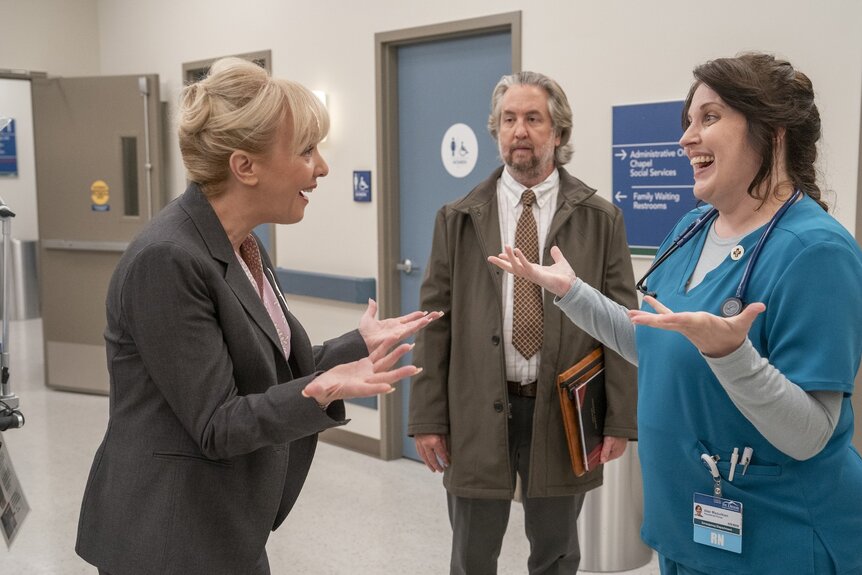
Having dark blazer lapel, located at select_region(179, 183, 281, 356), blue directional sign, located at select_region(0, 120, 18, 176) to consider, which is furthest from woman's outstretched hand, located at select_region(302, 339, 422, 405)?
blue directional sign, located at select_region(0, 120, 18, 176)

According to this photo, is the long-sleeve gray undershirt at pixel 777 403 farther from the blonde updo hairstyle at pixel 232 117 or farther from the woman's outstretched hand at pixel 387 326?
the blonde updo hairstyle at pixel 232 117

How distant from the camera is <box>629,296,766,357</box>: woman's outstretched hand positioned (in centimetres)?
137

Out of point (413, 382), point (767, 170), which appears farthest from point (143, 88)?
point (767, 170)

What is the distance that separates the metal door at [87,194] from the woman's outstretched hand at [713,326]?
5.12 meters

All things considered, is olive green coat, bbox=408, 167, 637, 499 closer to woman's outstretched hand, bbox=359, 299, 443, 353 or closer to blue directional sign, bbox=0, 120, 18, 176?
woman's outstretched hand, bbox=359, 299, 443, 353

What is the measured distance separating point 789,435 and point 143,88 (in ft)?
17.4

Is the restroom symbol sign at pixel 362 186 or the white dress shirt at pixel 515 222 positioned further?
the restroom symbol sign at pixel 362 186

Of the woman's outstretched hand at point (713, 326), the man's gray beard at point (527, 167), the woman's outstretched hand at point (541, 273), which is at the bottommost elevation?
the woman's outstretched hand at point (713, 326)

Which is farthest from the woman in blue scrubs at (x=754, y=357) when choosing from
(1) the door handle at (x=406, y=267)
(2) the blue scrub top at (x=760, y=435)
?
(1) the door handle at (x=406, y=267)

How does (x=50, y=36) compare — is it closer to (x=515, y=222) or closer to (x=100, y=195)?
(x=100, y=195)

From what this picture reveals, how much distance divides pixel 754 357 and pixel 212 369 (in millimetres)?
861

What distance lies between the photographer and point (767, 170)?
1615 mm

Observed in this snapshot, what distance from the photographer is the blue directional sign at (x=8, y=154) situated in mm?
9242

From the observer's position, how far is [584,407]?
2467 millimetres
